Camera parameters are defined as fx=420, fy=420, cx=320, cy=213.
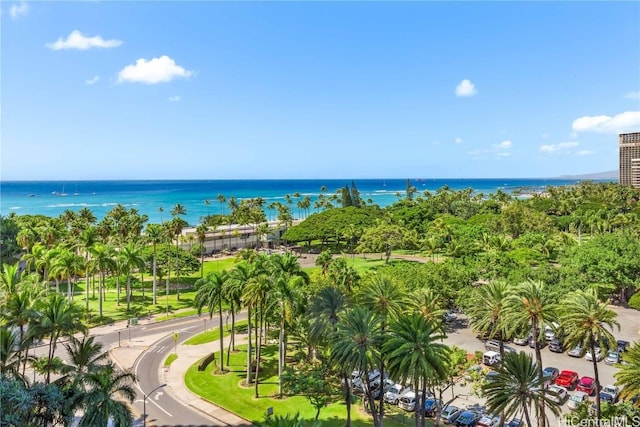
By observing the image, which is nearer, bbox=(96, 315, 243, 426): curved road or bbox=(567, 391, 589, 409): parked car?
bbox=(96, 315, 243, 426): curved road

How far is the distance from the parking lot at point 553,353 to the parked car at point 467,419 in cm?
210

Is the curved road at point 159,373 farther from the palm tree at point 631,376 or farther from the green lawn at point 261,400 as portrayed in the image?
the palm tree at point 631,376

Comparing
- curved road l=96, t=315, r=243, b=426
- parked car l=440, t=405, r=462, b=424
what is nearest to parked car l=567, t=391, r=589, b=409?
parked car l=440, t=405, r=462, b=424

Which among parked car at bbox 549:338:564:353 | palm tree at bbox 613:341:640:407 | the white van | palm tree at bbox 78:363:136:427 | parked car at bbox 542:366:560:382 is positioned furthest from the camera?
parked car at bbox 549:338:564:353

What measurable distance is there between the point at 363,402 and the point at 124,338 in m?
34.9

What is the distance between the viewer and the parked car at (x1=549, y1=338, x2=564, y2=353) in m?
49.5

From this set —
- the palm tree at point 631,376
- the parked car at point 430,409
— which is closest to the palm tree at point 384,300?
the parked car at point 430,409

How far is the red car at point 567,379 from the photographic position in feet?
132

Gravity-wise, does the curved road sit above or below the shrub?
below

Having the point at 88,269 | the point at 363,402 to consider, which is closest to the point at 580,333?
the point at 363,402

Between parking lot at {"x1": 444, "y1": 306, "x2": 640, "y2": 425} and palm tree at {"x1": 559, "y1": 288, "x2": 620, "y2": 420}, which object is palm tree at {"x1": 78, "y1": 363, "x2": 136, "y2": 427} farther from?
palm tree at {"x1": 559, "y1": 288, "x2": 620, "y2": 420}

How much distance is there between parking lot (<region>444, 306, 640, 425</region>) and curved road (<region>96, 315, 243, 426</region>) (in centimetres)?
2280

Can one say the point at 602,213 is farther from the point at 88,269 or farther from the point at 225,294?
the point at 88,269

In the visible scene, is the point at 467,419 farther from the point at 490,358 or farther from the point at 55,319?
the point at 55,319
